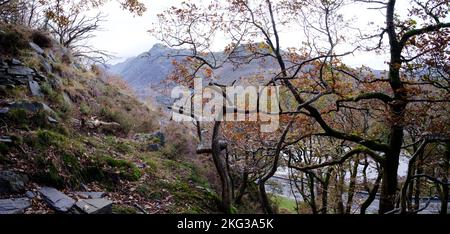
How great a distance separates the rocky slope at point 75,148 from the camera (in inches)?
233

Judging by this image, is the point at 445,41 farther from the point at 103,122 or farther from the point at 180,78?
the point at 103,122

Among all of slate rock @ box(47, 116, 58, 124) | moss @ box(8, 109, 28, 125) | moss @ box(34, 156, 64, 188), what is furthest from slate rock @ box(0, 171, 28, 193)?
slate rock @ box(47, 116, 58, 124)

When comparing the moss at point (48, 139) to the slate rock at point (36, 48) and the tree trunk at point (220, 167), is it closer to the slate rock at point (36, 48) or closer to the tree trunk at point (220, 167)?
the tree trunk at point (220, 167)

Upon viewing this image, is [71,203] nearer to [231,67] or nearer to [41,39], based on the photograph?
[231,67]

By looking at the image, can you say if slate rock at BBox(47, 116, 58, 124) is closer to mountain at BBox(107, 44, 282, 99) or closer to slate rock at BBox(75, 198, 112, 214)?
slate rock at BBox(75, 198, 112, 214)

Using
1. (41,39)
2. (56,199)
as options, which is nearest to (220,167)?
(56,199)

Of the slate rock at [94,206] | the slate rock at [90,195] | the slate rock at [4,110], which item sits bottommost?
the slate rock at [94,206]

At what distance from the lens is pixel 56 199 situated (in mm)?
5598

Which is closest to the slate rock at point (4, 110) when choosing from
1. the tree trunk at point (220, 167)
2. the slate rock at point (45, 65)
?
the slate rock at point (45, 65)

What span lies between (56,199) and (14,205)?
2.16ft

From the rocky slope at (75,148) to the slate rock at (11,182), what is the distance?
1 cm

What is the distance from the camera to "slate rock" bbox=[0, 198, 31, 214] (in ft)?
16.1

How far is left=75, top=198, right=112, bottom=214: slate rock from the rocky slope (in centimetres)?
2
